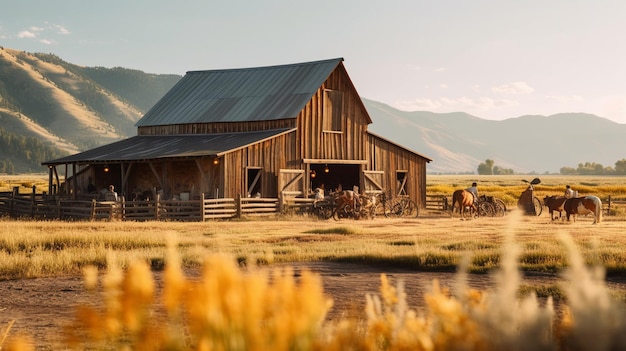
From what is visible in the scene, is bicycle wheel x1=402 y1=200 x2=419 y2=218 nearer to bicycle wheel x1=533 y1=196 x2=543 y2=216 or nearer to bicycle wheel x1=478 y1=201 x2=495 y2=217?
bicycle wheel x1=478 y1=201 x2=495 y2=217

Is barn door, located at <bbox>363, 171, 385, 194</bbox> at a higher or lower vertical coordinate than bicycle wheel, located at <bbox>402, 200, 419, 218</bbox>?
higher

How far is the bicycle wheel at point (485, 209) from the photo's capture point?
116ft

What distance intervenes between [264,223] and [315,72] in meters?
11.2

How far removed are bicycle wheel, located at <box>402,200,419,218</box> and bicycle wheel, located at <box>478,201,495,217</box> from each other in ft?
9.83

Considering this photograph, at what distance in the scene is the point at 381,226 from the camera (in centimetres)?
2970

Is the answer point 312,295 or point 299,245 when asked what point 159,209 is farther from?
point 312,295

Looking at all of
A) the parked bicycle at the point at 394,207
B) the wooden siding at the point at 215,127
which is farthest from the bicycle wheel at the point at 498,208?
the wooden siding at the point at 215,127

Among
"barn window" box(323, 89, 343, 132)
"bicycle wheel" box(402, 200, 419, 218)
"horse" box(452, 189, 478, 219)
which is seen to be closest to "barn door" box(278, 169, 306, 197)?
"barn window" box(323, 89, 343, 132)

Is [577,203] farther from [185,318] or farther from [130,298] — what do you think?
[130,298]

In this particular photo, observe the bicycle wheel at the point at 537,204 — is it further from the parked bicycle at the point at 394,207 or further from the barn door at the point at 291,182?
the barn door at the point at 291,182

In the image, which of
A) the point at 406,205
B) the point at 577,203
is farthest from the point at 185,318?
the point at 406,205

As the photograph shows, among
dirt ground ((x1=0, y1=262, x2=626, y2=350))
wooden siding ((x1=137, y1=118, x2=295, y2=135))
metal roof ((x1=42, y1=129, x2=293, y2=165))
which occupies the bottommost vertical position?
dirt ground ((x1=0, y1=262, x2=626, y2=350))

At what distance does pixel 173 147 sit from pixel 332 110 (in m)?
7.39

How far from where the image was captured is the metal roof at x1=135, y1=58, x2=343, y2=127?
37.5 m
